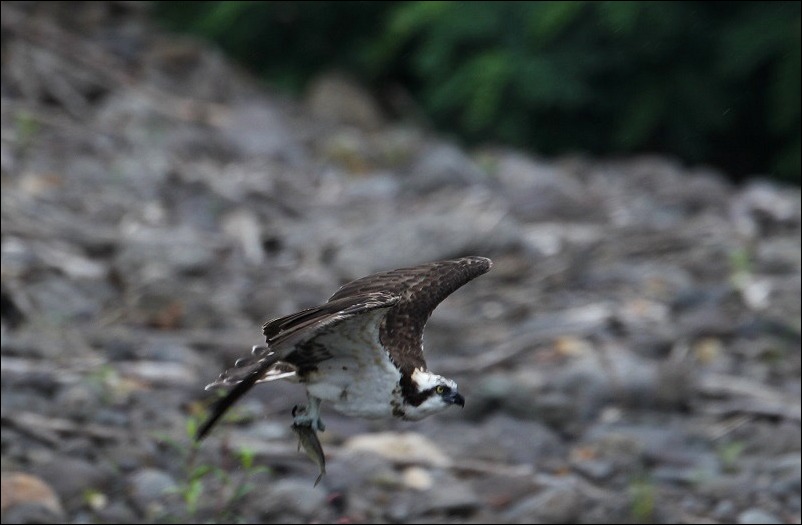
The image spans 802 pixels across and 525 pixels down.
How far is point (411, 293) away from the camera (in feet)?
16.7

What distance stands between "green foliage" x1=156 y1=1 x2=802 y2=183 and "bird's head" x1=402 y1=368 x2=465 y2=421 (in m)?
5.81

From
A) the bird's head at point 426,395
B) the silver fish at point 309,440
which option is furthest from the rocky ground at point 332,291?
the bird's head at point 426,395

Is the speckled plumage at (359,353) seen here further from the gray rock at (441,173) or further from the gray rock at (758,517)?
the gray rock at (441,173)

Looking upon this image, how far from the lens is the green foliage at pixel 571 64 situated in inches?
428

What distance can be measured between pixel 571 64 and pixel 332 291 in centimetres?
445

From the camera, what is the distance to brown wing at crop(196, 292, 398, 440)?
3879 mm

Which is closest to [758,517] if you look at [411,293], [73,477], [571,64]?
[411,293]

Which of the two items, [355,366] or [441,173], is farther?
[441,173]

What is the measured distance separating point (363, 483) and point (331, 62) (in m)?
7.17

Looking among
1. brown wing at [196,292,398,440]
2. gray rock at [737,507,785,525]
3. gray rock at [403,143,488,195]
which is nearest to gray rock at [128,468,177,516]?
brown wing at [196,292,398,440]

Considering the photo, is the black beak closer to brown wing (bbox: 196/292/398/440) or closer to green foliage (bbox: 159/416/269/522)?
brown wing (bbox: 196/292/398/440)

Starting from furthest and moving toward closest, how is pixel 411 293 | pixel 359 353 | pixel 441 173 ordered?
1. pixel 441 173
2. pixel 411 293
3. pixel 359 353

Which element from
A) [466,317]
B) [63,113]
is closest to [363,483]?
[466,317]

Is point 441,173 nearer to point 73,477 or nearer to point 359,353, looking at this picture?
point 73,477
